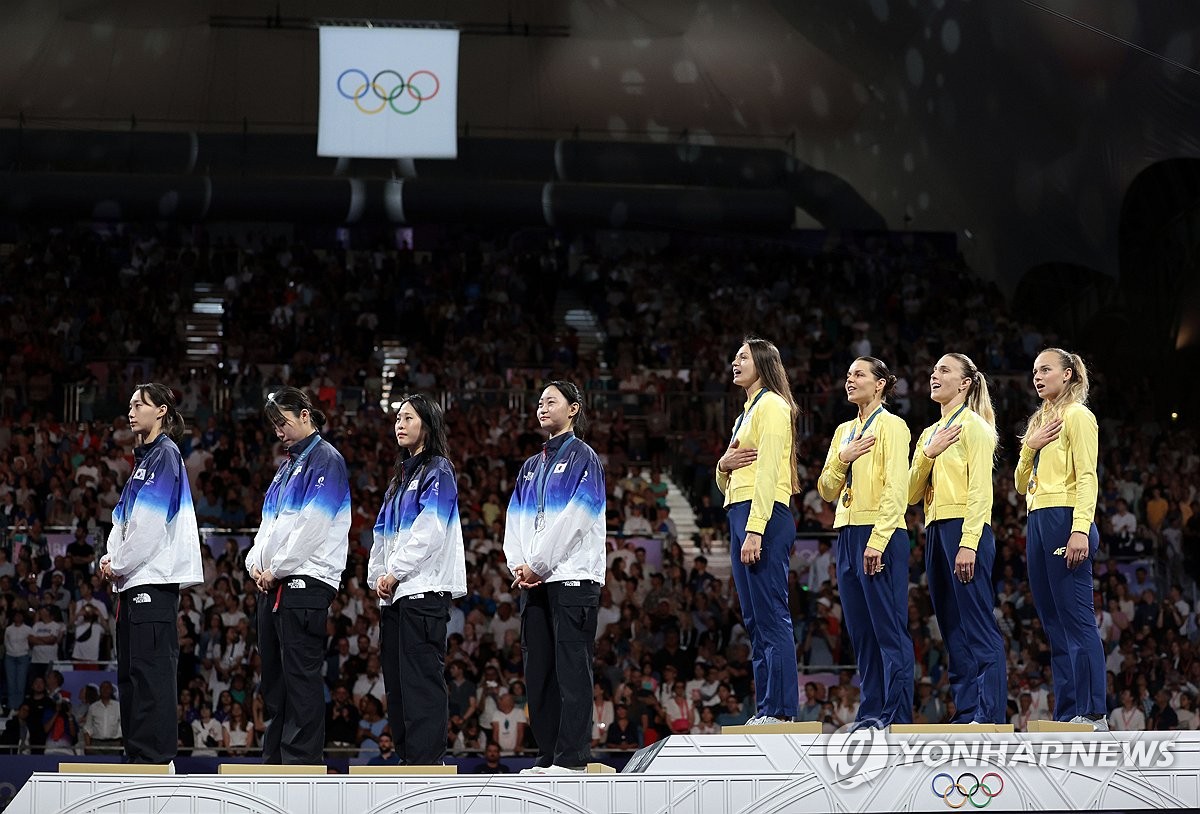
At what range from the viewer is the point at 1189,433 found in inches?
669

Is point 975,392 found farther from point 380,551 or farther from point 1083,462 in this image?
point 380,551

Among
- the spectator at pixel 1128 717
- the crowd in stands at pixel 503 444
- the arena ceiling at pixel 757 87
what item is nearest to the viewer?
the spectator at pixel 1128 717

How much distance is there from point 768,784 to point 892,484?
5.13 feet

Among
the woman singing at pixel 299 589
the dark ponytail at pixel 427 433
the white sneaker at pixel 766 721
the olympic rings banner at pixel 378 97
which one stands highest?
the olympic rings banner at pixel 378 97

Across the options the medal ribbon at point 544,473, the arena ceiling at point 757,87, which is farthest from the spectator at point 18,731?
the arena ceiling at point 757,87

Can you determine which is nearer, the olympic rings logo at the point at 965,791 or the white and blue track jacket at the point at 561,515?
the olympic rings logo at the point at 965,791

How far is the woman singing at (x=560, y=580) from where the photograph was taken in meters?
6.34

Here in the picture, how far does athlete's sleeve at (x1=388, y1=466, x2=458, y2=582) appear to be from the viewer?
6523 millimetres

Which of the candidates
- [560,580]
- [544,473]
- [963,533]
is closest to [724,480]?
[544,473]

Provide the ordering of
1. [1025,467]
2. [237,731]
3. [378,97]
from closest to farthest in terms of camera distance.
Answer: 1. [1025,467]
2. [237,731]
3. [378,97]

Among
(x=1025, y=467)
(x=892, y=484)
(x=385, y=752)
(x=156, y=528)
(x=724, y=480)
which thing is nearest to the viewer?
(x=156, y=528)

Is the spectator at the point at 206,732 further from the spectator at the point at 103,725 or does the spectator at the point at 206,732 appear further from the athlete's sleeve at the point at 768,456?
the athlete's sleeve at the point at 768,456

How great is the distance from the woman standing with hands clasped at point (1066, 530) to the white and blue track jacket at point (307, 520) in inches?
130

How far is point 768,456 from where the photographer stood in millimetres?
6703
